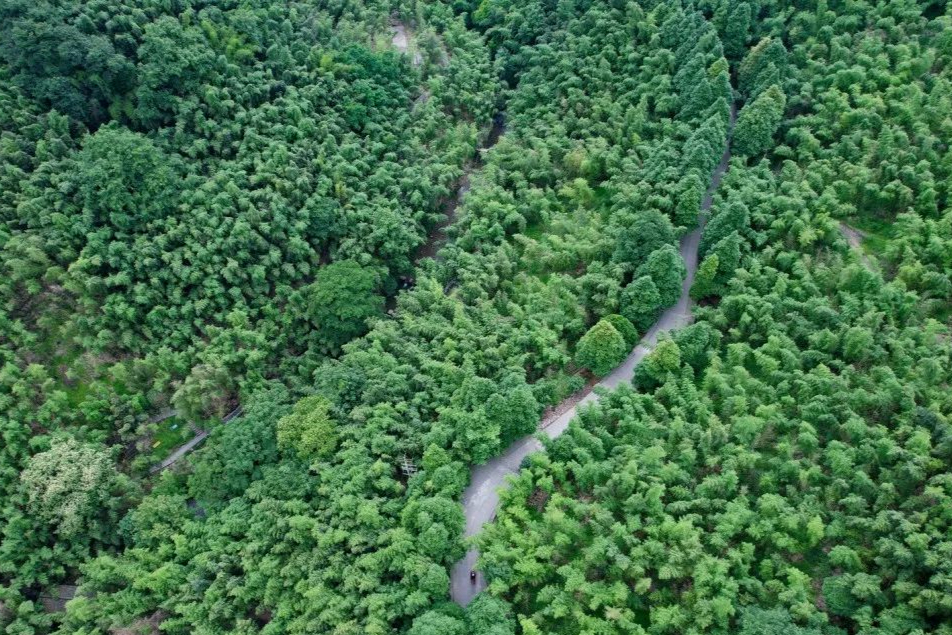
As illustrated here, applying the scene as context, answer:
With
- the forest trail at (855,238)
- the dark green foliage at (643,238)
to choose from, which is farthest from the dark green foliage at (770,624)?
the forest trail at (855,238)

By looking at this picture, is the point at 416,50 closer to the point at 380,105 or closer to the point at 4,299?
the point at 380,105

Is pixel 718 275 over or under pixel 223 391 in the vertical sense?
over

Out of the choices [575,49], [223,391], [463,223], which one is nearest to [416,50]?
[575,49]

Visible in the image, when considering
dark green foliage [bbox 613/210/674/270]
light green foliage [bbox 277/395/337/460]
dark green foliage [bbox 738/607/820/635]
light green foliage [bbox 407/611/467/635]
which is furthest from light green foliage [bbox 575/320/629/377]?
light green foliage [bbox 407/611/467/635]

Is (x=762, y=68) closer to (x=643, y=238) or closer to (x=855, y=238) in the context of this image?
(x=855, y=238)

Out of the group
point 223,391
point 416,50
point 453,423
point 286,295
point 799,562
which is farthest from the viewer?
point 416,50

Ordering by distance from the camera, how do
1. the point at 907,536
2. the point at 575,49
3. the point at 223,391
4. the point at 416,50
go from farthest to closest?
the point at 416,50 → the point at 575,49 → the point at 223,391 → the point at 907,536

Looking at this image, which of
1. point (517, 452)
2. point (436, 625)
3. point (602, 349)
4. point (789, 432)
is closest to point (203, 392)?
point (517, 452)

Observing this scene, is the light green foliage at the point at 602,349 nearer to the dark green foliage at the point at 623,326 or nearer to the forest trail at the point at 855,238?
the dark green foliage at the point at 623,326
